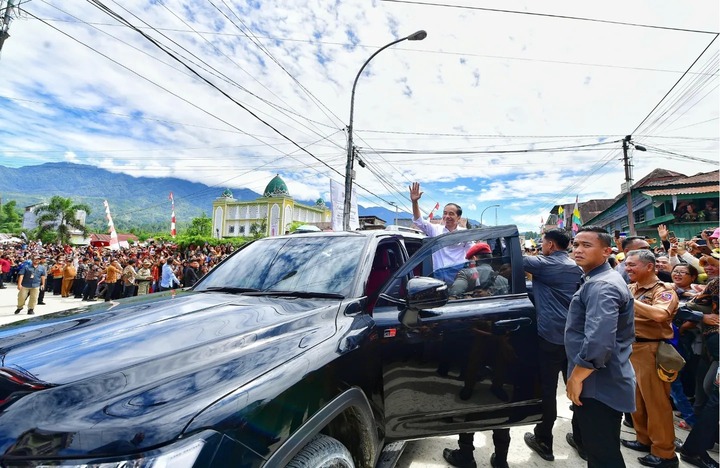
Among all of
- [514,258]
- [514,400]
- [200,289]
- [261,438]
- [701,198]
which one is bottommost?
[514,400]

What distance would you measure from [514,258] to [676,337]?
9.47ft

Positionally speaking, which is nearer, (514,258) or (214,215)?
(514,258)

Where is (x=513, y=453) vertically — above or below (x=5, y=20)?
below

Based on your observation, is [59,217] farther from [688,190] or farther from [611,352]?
[688,190]

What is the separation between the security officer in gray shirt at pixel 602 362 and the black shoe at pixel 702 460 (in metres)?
1.74

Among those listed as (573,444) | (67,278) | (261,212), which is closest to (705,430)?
(573,444)

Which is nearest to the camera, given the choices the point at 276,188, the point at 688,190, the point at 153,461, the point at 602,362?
the point at 153,461

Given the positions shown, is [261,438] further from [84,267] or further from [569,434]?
[84,267]

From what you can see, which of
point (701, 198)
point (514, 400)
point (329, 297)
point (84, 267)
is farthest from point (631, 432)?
point (701, 198)

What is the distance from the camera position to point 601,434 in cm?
219

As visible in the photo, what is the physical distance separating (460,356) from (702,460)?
257 centimetres

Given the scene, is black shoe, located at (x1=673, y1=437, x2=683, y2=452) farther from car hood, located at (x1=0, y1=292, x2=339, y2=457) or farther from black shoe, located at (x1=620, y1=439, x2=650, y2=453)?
car hood, located at (x1=0, y1=292, x2=339, y2=457)

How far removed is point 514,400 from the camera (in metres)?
2.55

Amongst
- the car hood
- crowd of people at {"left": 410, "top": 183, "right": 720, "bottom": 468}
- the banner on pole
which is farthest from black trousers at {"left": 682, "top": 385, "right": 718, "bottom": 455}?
the banner on pole
